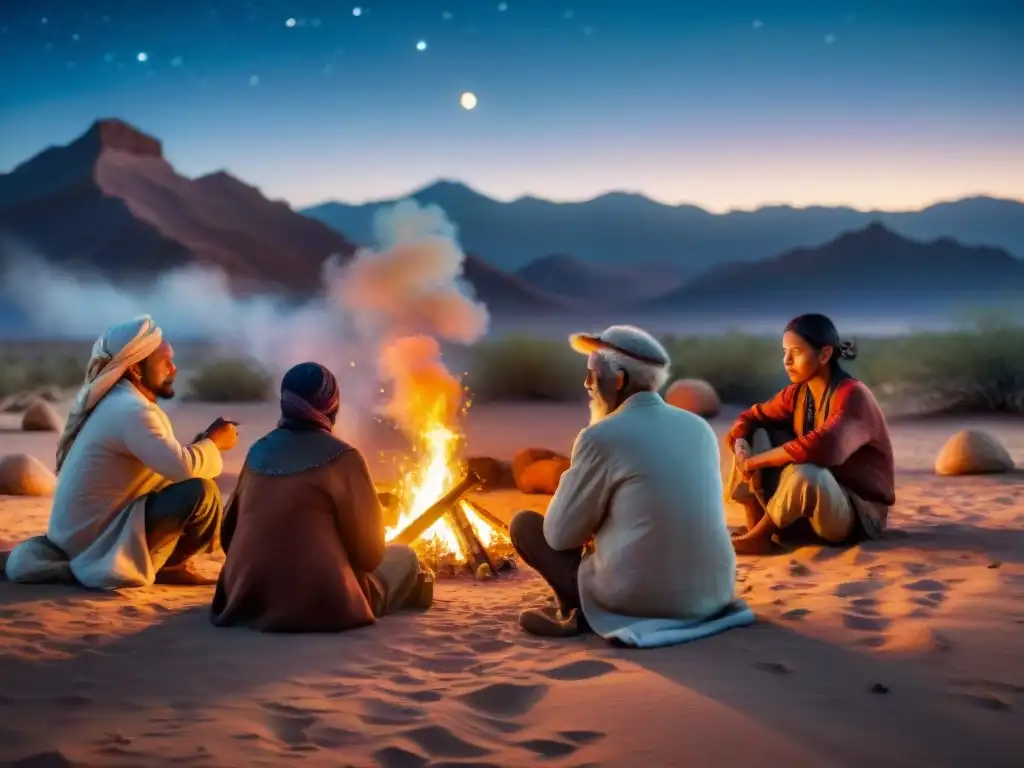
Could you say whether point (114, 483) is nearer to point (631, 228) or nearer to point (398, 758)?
point (398, 758)

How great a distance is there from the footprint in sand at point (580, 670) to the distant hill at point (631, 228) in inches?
2337

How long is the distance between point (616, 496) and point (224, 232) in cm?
5681

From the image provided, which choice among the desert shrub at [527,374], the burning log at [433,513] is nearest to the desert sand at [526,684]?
the burning log at [433,513]

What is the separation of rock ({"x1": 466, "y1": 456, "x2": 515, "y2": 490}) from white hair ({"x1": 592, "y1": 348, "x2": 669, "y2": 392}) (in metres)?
5.64

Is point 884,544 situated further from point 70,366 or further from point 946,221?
point 946,221

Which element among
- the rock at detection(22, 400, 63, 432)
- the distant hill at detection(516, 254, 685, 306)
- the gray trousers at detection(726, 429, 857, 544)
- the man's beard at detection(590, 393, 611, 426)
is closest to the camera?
the man's beard at detection(590, 393, 611, 426)

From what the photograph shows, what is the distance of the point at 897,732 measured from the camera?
353cm

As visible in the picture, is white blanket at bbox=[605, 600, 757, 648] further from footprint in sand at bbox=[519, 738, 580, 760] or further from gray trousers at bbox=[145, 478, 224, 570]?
gray trousers at bbox=[145, 478, 224, 570]

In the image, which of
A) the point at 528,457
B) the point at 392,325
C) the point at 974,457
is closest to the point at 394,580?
the point at 528,457

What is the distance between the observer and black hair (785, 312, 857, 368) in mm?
6559

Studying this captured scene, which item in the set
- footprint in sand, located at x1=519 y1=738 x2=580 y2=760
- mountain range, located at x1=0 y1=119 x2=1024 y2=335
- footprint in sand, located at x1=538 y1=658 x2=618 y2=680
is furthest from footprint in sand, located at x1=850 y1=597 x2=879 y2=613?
mountain range, located at x1=0 y1=119 x2=1024 y2=335

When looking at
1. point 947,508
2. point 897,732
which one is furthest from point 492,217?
point 897,732

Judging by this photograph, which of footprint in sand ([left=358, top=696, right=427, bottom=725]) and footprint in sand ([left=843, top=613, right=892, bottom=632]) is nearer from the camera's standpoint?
Answer: footprint in sand ([left=358, top=696, right=427, bottom=725])

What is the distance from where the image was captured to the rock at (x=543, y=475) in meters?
9.83
